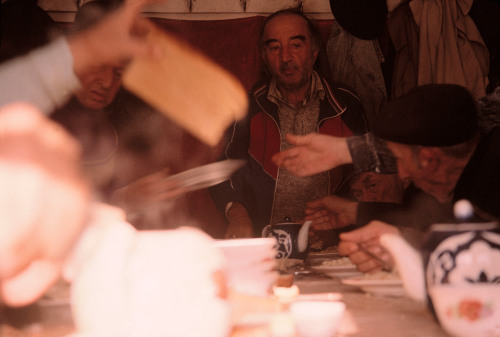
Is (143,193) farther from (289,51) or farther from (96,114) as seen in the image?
(289,51)

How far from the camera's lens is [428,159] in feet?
3.53

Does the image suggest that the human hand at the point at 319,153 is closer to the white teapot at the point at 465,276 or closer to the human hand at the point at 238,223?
the human hand at the point at 238,223

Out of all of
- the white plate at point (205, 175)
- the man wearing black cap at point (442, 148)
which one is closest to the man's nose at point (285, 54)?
the white plate at point (205, 175)

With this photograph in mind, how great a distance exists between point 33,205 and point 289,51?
164 centimetres

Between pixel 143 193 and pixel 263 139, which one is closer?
pixel 143 193

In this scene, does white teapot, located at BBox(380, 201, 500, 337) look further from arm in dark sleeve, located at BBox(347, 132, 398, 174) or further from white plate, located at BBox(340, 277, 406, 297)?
arm in dark sleeve, located at BBox(347, 132, 398, 174)

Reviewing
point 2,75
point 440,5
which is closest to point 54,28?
point 2,75

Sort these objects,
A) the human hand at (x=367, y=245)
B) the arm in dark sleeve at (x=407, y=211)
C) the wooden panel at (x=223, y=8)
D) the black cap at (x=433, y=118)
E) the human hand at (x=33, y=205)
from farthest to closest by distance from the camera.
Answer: the wooden panel at (x=223, y=8), the arm in dark sleeve at (x=407, y=211), the black cap at (x=433, y=118), the human hand at (x=367, y=245), the human hand at (x=33, y=205)

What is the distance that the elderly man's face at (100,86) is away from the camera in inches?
71.8

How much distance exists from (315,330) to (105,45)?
0.59 m

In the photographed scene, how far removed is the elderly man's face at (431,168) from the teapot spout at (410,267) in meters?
0.47

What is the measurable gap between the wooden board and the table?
48.6 inches

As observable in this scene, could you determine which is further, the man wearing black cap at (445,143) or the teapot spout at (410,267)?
the man wearing black cap at (445,143)

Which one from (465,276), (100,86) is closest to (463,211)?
(465,276)
